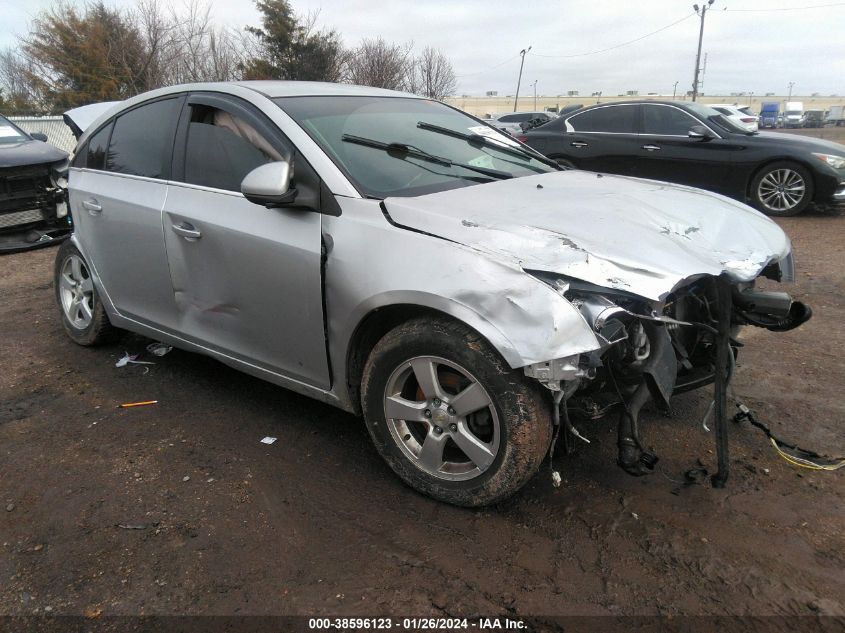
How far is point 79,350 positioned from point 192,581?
9.91ft

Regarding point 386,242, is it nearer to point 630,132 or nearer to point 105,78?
point 630,132

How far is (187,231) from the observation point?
131 inches

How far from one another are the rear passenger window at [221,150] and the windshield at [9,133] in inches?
262

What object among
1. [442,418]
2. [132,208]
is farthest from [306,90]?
[442,418]

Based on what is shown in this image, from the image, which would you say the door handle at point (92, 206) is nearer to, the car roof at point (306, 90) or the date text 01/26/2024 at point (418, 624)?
the car roof at point (306, 90)

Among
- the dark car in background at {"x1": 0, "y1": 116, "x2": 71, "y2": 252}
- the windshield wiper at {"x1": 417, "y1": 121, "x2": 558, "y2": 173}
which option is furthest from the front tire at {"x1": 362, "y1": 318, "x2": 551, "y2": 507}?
the dark car in background at {"x1": 0, "y1": 116, "x2": 71, "y2": 252}

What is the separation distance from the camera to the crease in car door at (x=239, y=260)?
290 centimetres

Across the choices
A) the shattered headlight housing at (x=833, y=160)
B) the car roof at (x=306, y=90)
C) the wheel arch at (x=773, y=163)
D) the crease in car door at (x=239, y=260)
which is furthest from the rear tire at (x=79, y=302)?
the shattered headlight housing at (x=833, y=160)

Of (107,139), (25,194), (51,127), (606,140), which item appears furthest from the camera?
(51,127)

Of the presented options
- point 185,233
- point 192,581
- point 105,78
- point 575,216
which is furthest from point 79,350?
point 105,78

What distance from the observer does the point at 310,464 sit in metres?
3.11

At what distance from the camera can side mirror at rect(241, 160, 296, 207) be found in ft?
8.94

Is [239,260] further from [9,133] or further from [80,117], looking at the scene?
[9,133]

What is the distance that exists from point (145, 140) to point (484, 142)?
2.07 metres
